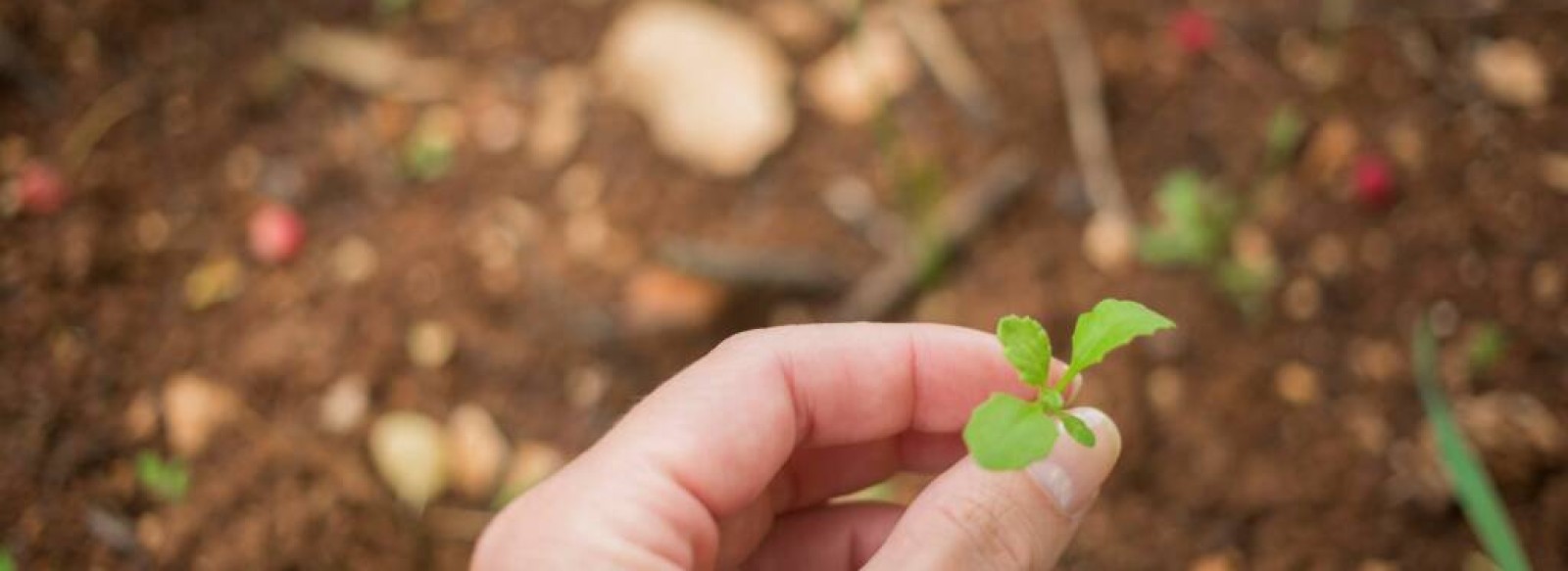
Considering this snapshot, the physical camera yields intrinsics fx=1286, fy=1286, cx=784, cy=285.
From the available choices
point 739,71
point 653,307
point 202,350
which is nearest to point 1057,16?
point 739,71

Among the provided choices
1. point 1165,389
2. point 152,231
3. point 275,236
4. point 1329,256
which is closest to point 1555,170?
point 1329,256

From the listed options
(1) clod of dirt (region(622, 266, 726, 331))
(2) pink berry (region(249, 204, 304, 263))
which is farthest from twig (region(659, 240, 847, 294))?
(2) pink berry (region(249, 204, 304, 263))

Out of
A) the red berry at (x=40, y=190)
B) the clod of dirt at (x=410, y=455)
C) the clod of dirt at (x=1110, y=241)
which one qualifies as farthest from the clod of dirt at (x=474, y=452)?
the clod of dirt at (x=1110, y=241)

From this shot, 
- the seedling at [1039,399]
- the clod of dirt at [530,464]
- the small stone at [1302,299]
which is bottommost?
the clod of dirt at [530,464]

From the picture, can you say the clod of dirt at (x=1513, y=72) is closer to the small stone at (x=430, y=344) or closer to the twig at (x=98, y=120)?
the small stone at (x=430, y=344)

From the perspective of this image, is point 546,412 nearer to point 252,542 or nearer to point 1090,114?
point 252,542

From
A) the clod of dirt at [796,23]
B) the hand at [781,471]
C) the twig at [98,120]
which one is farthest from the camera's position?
the clod of dirt at [796,23]

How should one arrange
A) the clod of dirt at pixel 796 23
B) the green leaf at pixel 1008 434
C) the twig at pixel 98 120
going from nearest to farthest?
the green leaf at pixel 1008 434
the twig at pixel 98 120
the clod of dirt at pixel 796 23
